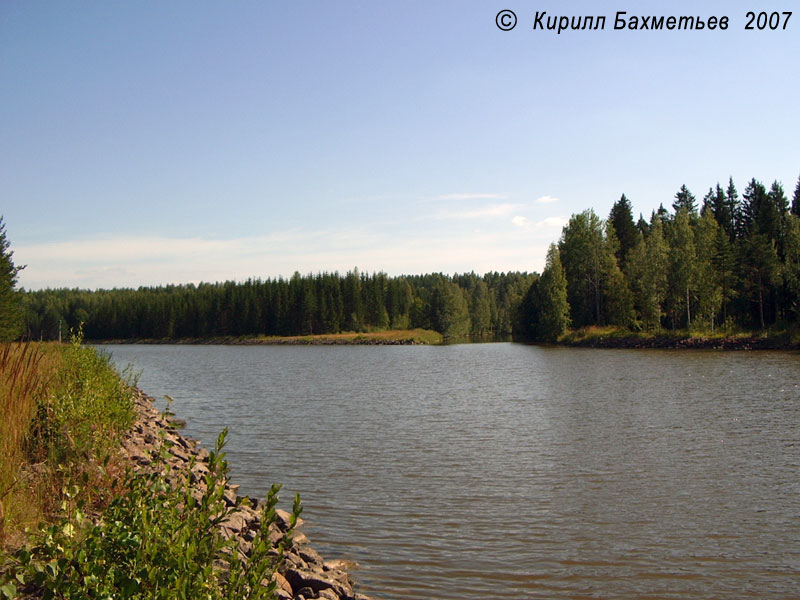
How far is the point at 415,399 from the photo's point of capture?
31297mm

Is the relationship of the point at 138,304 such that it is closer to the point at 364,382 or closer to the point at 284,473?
the point at 364,382

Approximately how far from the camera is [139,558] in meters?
4.66

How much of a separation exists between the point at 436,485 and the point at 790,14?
1867cm

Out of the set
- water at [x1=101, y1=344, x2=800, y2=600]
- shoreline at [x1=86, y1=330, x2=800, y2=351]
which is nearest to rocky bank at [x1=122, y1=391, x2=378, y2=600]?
water at [x1=101, y1=344, x2=800, y2=600]

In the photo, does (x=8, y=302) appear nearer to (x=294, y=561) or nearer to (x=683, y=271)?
(x=294, y=561)

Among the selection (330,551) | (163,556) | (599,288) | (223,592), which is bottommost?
(330,551)

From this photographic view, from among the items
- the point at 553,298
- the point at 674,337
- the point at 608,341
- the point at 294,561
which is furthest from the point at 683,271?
the point at 294,561

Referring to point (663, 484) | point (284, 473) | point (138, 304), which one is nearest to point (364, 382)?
point (284, 473)

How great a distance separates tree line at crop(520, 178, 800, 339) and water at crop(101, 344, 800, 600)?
125ft

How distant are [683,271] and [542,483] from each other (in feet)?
206

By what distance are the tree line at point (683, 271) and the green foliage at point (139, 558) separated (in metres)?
68.1

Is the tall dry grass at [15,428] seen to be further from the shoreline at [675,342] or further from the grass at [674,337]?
the grass at [674,337]

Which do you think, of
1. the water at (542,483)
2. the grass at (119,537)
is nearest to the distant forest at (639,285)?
the water at (542,483)

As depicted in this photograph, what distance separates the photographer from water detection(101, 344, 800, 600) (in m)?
9.94
